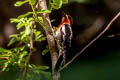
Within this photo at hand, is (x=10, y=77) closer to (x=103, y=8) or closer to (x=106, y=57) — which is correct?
(x=106, y=57)

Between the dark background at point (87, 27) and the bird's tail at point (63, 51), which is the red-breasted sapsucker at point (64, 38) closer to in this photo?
the bird's tail at point (63, 51)

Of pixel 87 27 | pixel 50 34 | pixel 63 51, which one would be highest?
pixel 50 34

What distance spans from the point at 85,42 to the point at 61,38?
1744 millimetres

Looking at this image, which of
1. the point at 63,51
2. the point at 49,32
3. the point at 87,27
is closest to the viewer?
the point at 49,32

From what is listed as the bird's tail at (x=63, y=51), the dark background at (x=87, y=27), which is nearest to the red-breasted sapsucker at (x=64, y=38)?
the bird's tail at (x=63, y=51)

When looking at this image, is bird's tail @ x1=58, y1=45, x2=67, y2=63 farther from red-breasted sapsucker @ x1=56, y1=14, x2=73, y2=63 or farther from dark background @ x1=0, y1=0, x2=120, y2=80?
dark background @ x1=0, y1=0, x2=120, y2=80

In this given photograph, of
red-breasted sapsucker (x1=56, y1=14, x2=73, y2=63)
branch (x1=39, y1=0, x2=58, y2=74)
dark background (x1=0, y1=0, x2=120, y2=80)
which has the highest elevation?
branch (x1=39, y1=0, x2=58, y2=74)

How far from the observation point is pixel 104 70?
7.54ft

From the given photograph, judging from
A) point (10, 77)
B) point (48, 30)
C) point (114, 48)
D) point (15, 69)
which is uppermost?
point (48, 30)

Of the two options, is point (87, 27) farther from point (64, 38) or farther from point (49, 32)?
point (49, 32)

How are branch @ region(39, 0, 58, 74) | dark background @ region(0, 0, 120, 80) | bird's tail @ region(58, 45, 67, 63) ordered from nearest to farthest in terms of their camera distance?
branch @ region(39, 0, 58, 74), bird's tail @ region(58, 45, 67, 63), dark background @ region(0, 0, 120, 80)

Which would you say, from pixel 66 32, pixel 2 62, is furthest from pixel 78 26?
pixel 2 62

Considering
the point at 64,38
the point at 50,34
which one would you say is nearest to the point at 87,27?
the point at 64,38

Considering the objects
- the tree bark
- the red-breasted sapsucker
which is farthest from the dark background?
the tree bark
